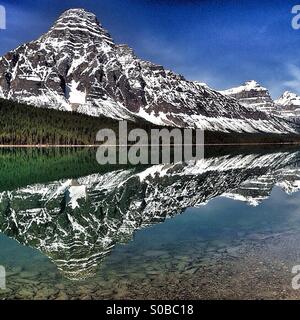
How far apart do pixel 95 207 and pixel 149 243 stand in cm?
1175

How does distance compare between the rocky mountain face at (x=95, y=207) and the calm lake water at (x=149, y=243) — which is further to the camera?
the rocky mountain face at (x=95, y=207)

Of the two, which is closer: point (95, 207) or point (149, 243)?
point (149, 243)

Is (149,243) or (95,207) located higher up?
(95,207)

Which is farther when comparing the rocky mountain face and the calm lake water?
the rocky mountain face

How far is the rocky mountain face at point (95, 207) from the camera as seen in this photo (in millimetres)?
21281

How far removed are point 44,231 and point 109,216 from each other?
5.15 metres

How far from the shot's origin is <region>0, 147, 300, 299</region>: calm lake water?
15.4m

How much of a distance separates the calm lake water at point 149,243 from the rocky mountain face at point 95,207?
2.8 inches

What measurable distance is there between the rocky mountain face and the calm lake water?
0.24 ft

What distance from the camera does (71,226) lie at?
1048 inches

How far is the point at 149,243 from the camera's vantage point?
22188mm

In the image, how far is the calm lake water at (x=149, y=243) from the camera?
15.4 metres
